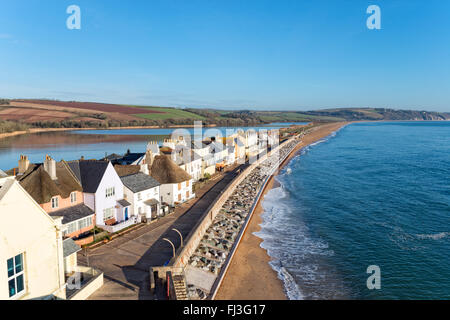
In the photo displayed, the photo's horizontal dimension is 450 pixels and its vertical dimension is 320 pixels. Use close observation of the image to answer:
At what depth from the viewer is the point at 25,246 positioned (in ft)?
34.3

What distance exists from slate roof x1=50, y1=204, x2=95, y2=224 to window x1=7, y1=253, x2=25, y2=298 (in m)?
12.3

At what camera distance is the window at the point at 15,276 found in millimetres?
10039

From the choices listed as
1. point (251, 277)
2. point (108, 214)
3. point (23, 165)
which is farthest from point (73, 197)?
point (251, 277)

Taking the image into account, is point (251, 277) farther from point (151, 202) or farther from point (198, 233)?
point (151, 202)

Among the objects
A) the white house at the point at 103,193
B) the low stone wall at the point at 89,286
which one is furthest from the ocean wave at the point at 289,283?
the white house at the point at 103,193

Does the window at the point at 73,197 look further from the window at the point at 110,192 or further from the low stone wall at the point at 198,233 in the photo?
the low stone wall at the point at 198,233

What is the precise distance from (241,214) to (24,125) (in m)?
157

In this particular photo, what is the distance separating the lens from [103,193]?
25.4m

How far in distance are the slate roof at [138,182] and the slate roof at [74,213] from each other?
4473 mm

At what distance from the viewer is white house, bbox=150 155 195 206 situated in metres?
33.4

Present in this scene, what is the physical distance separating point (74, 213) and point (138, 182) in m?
7.35
